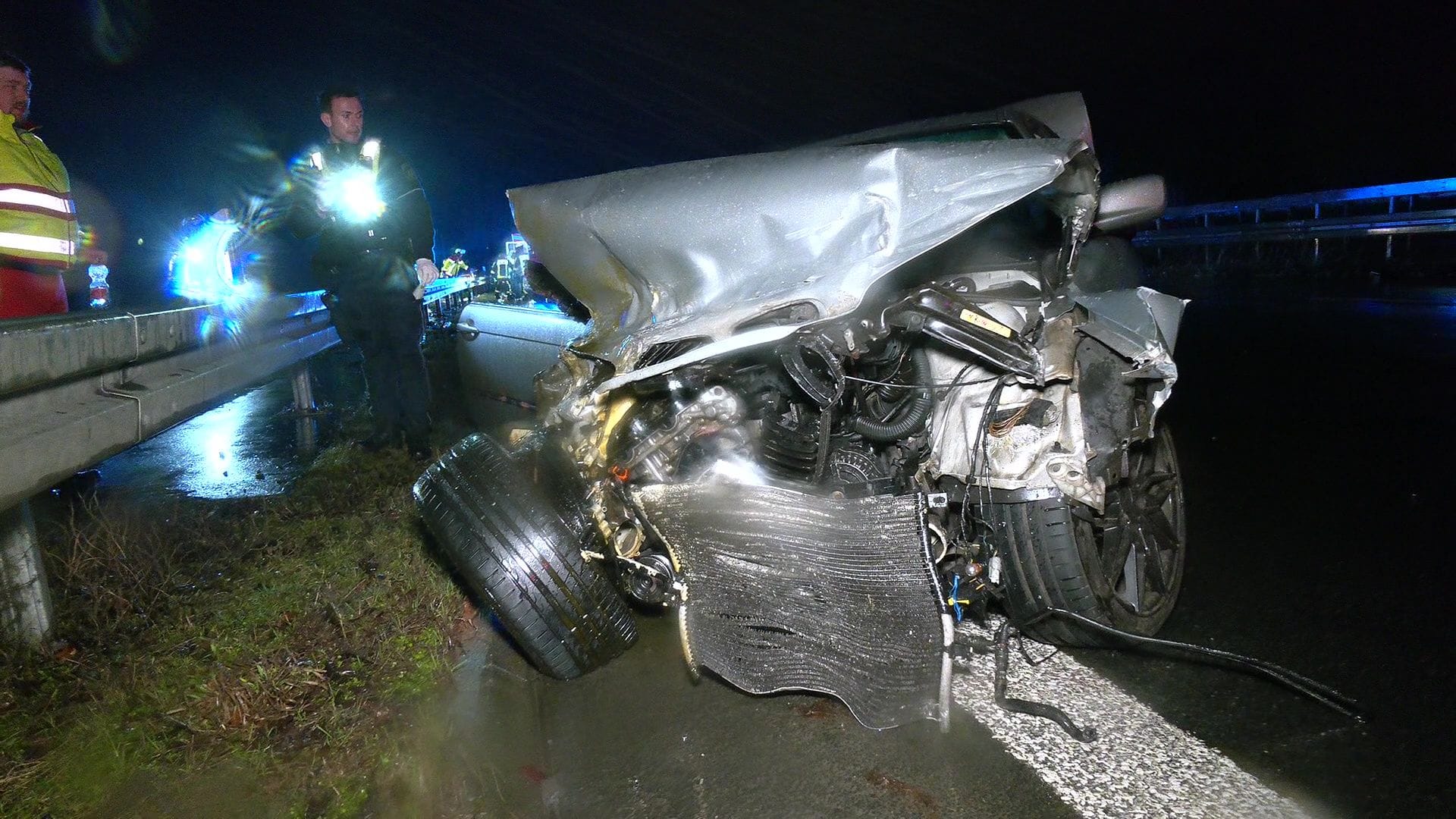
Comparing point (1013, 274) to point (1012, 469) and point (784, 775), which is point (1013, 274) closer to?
point (1012, 469)

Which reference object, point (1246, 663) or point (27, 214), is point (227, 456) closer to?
point (27, 214)

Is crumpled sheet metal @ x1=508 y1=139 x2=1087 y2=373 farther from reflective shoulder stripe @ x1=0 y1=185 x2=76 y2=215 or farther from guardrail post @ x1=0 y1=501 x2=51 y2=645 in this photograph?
reflective shoulder stripe @ x1=0 y1=185 x2=76 y2=215

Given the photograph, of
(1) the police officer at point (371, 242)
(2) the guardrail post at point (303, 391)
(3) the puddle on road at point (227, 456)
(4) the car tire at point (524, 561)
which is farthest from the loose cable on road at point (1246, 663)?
(2) the guardrail post at point (303, 391)

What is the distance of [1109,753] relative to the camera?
2.48m

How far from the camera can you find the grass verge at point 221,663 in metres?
2.39

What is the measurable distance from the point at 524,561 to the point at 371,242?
3133 mm

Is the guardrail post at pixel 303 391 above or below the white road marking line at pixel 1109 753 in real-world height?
above

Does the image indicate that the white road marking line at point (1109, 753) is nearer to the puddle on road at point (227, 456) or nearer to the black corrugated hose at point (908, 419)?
the black corrugated hose at point (908, 419)

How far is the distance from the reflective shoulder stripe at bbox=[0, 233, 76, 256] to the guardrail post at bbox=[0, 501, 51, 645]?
5.64ft

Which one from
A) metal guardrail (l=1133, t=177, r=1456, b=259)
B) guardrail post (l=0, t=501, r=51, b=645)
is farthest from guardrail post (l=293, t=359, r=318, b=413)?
metal guardrail (l=1133, t=177, r=1456, b=259)

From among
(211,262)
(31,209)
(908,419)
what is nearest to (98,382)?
(31,209)

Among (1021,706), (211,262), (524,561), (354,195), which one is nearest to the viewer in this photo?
(1021,706)

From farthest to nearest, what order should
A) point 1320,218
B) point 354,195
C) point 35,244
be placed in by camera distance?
point 1320,218 → point 354,195 → point 35,244

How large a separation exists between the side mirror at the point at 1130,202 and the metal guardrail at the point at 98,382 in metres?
3.43
